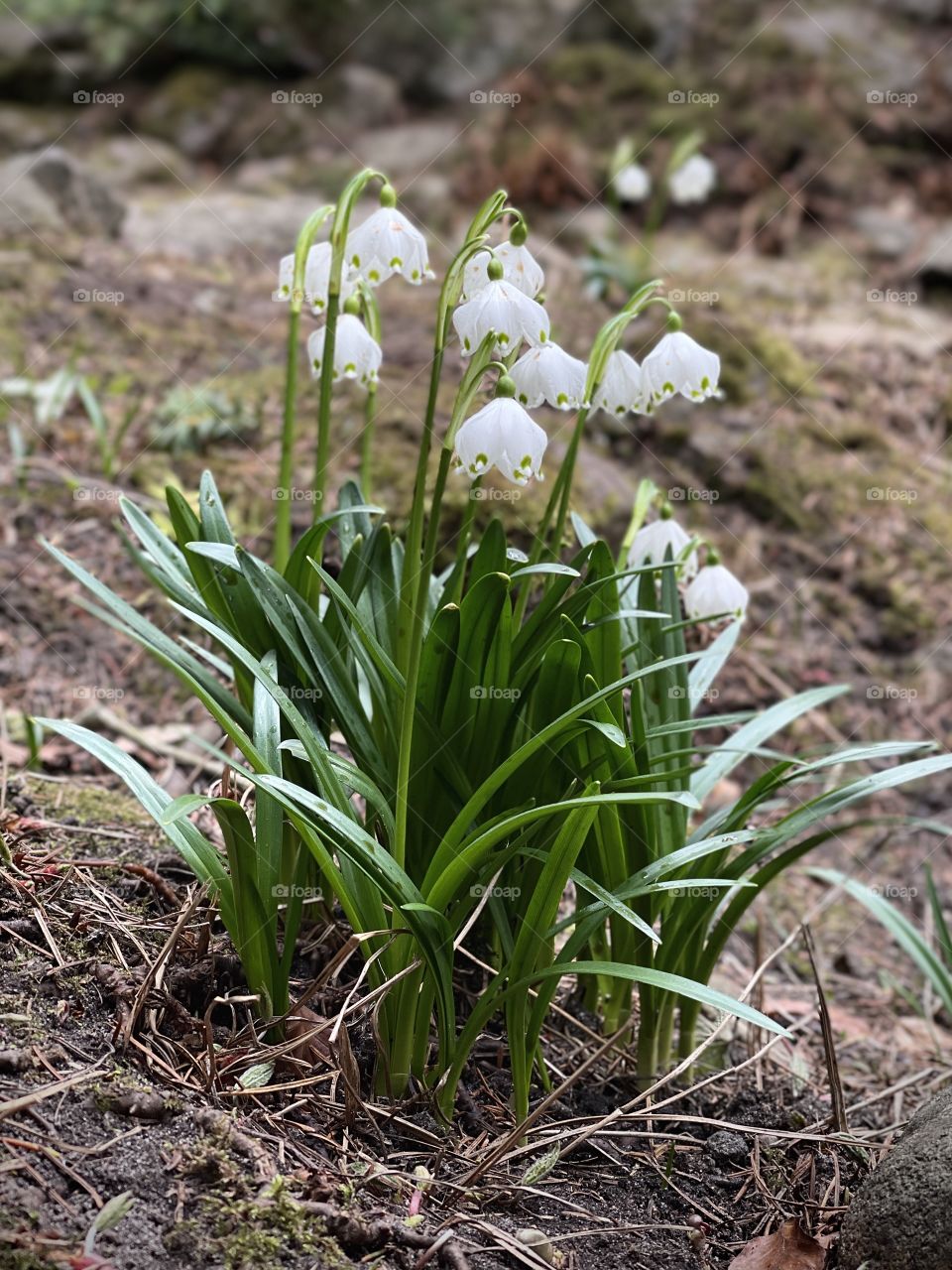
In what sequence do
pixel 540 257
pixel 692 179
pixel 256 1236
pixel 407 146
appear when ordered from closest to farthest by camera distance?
pixel 256 1236, pixel 540 257, pixel 692 179, pixel 407 146

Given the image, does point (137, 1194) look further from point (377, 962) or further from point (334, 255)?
point (334, 255)

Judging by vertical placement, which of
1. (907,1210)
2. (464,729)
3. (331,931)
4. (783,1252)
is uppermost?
(464,729)

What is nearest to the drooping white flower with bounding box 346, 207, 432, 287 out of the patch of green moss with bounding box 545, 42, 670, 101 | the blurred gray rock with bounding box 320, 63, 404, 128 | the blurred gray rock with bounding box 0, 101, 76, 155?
the blurred gray rock with bounding box 0, 101, 76, 155

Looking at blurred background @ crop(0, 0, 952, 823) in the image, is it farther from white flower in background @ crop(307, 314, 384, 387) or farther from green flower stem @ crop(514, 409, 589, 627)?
green flower stem @ crop(514, 409, 589, 627)

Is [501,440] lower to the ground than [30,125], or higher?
lower

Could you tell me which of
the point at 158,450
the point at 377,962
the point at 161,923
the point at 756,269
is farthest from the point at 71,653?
the point at 756,269

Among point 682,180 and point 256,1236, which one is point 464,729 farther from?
point 682,180

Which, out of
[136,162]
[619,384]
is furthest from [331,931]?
[136,162]

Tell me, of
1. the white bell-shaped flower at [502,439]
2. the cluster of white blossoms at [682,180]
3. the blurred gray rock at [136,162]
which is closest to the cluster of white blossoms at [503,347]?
the white bell-shaped flower at [502,439]
